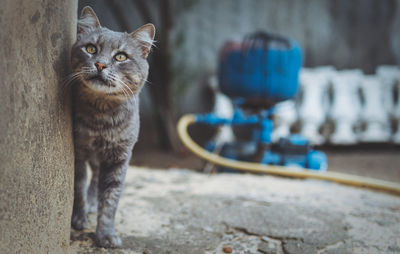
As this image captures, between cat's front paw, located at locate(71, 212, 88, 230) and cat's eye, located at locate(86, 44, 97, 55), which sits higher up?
cat's eye, located at locate(86, 44, 97, 55)

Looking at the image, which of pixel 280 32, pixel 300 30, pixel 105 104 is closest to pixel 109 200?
pixel 105 104

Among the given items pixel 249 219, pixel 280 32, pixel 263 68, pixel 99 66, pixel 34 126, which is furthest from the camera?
pixel 280 32

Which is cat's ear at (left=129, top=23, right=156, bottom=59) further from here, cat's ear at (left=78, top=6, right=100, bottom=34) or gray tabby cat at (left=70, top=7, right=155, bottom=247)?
cat's ear at (left=78, top=6, right=100, bottom=34)

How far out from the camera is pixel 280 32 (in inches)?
214

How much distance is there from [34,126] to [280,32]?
499 cm

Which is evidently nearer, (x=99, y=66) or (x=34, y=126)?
(x=34, y=126)

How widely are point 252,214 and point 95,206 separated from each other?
822mm

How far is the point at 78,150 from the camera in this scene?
1390mm

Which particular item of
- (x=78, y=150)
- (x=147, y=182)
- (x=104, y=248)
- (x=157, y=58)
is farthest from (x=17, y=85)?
(x=157, y=58)

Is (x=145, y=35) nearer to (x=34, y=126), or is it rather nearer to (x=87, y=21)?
(x=87, y=21)

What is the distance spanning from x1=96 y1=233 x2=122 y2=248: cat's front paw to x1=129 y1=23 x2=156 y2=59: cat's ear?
755 mm

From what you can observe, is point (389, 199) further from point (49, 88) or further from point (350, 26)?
point (350, 26)

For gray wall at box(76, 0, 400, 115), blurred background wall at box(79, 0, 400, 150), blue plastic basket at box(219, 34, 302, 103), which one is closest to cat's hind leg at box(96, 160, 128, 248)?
blue plastic basket at box(219, 34, 302, 103)

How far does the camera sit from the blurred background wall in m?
5.03
